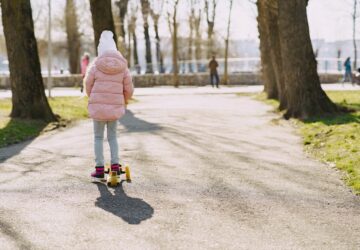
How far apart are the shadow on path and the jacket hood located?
1320mm

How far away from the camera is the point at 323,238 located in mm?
4660

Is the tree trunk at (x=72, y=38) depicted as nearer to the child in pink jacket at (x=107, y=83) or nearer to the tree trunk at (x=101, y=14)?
the tree trunk at (x=101, y=14)

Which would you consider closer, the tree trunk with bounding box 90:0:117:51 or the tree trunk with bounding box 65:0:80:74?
the tree trunk with bounding box 90:0:117:51

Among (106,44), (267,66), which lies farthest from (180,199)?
(267,66)

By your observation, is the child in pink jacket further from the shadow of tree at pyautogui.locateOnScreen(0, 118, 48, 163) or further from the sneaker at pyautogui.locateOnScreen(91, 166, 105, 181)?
→ the shadow of tree at pyautogui.locateOnScreen(0, 118, 48, 163)

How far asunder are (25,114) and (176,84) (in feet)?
71.4

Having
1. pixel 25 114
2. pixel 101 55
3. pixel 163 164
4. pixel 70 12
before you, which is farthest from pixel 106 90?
pixel 70 12

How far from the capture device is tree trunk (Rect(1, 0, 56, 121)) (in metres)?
13.1

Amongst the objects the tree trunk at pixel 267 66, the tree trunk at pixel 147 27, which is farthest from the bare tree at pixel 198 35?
the tree trunk at pixel 267 66

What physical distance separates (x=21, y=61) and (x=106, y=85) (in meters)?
7.06

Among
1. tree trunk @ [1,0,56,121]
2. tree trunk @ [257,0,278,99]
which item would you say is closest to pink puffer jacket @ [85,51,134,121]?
tree trunk @ [1,0,56,121]

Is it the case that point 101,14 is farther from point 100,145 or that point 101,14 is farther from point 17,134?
point 100,145

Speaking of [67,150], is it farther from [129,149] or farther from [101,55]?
[101,55]

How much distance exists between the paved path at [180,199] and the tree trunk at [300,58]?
3066mm
